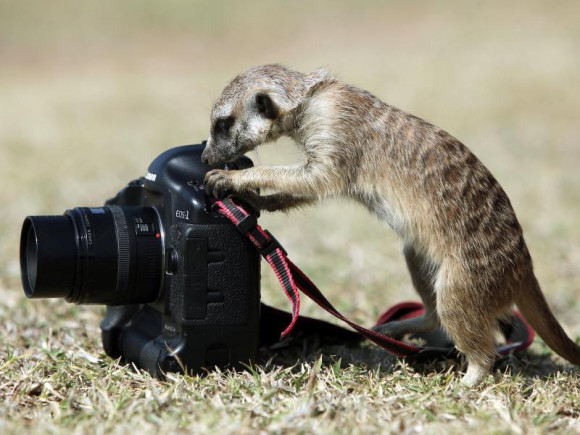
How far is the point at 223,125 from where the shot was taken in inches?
146

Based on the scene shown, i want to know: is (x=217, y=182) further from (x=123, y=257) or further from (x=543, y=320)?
(x=543, y=320)

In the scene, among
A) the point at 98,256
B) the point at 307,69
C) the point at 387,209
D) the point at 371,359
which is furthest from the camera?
the point at 307,69


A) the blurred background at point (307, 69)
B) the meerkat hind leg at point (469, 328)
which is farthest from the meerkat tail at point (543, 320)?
the blurred background at point (307, 69)

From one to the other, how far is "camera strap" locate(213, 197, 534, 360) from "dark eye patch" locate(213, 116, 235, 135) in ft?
1.80

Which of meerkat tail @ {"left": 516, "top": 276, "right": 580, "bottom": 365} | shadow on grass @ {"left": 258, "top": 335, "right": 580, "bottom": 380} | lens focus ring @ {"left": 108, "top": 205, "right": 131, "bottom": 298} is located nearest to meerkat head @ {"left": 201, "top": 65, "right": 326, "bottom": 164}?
lens focus ring @ {"left": 108, "top": 205, "right": 131, "bottom": 298}

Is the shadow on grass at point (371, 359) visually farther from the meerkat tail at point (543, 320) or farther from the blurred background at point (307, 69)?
the blurred background at point (307, 69)

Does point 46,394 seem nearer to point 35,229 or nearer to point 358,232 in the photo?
point 35,229

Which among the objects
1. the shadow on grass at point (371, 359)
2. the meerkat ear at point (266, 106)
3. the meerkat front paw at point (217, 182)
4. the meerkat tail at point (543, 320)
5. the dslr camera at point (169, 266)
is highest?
the meerkat ear at point (266, 106)

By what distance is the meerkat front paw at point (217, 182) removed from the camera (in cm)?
325

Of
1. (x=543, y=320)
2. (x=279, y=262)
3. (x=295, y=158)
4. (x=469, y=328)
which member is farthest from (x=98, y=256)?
(x=543, y=320)

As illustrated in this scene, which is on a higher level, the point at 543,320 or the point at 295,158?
the point at 295,158

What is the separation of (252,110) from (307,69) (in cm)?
1446

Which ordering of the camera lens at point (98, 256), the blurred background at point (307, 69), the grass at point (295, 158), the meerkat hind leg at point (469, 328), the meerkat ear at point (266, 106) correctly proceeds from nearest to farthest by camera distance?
the grass at point (295, 158)
the camera lens at point (98, 256)
the meerkat hind leg at point (469, 328)
the meerkat ear at point (266, 106)
the blurred background at point (307, 69)

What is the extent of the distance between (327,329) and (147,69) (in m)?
18.4
